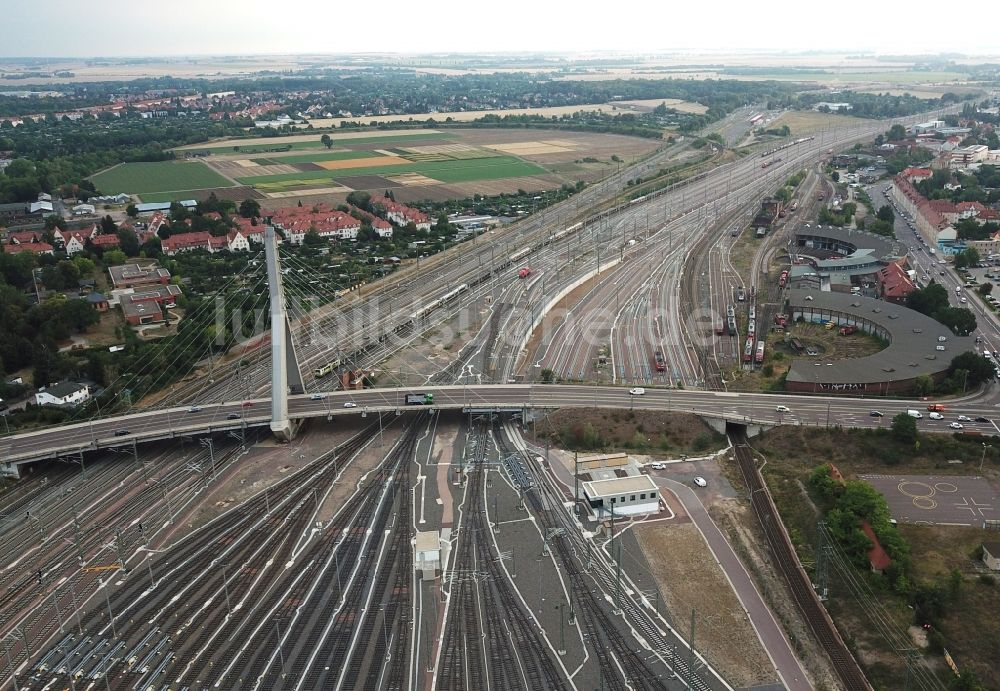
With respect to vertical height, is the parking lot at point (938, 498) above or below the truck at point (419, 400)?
below

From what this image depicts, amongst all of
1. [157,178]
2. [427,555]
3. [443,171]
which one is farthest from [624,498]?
[157,178]

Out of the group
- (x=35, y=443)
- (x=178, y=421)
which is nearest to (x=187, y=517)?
(x=178, y=421)

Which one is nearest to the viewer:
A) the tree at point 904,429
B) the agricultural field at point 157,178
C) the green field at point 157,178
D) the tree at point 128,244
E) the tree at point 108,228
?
the tree at point 904,429

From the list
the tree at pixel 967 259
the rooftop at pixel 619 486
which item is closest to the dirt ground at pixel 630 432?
the rooftop at pixel 619 486

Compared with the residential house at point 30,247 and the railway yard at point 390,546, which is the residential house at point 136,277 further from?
the railway yard at point 390,546

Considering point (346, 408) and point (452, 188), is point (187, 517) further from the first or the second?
point (452, 188)

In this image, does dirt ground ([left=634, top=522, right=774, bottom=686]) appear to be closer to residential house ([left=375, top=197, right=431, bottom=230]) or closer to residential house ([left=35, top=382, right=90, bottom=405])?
residential house ([left=35, top=382, right=90, bottom=405])
